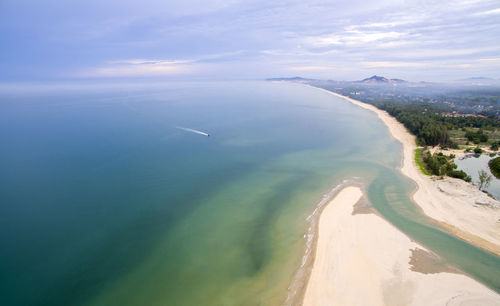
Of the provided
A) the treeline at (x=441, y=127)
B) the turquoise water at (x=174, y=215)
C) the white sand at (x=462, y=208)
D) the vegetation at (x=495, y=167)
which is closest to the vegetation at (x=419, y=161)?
the white sand at (x=462, y=208)

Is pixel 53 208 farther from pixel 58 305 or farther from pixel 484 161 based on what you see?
pixel 484 161

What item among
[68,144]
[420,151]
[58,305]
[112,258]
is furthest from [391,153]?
[68,144]

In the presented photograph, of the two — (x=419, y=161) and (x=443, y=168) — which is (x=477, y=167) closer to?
(x=419, y=161)

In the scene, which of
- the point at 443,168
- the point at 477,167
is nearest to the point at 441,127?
the point at 477,167

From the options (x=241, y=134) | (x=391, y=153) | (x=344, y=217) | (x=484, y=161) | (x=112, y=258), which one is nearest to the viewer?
(x=112, y=258)

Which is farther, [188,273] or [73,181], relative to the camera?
[73,181]

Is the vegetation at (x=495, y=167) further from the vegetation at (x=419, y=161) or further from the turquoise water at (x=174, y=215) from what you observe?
the turquoise water at (x=174, y=215)
